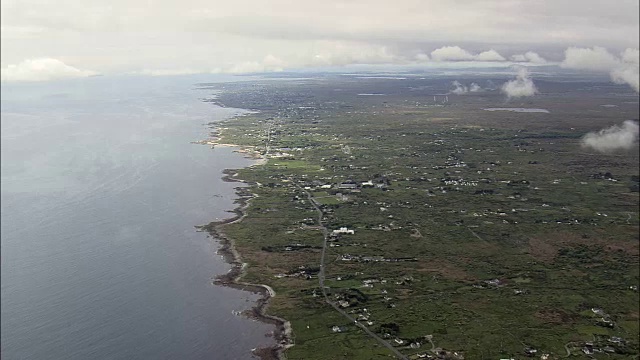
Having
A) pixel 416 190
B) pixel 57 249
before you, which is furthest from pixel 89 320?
pixel 416 190

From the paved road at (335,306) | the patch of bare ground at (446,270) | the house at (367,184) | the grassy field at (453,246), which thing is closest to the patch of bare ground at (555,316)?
the grassy field at (453,246)

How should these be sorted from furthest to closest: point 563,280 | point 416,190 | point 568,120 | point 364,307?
point 568,120, point 416,190, point 563,280, point 364,307

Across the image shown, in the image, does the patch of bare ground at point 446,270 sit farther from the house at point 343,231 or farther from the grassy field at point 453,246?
the house at point 343,231

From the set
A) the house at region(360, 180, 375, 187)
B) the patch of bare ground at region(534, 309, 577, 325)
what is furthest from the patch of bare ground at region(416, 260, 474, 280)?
the house at region(360, 180, 375, 187)

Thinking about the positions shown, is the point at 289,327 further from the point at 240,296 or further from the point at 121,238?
the point at 121,238

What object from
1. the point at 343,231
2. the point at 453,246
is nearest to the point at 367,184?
the point at 343,231

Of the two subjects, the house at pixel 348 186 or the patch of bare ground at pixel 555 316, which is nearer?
the patch of bare ground at pixel 555 316

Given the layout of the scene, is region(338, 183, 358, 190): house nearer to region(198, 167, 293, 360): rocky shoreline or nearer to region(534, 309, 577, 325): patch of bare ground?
region(198, 167, 293, 360): rocky shoreline
